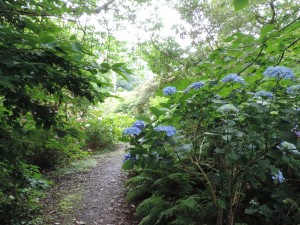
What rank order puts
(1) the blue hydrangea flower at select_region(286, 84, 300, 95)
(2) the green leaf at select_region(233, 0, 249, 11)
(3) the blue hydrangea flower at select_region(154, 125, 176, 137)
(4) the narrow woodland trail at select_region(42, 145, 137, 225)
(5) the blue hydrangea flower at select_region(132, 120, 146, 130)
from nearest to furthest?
(2) the green leaf at select_region(233, 0, 249, 11)
(1) the blue hydrangea flower at select_region(286, 84, 300, 95)
(3) the blue hydrangea flower at select_region(154, 125, 176, 137)
(5) the blue hydrangea flower at select_region(132, 120, 146, 130)
(4) the narrow woodland trail at select_region(42, 145, 137, 225)

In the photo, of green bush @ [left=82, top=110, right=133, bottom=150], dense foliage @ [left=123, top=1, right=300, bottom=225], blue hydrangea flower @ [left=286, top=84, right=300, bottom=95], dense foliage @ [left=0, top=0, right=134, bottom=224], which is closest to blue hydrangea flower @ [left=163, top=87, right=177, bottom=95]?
dense foliage @ [left=123, top=1, right=300, bottom=225]

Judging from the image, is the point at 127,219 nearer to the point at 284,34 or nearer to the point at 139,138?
the point at 139,138

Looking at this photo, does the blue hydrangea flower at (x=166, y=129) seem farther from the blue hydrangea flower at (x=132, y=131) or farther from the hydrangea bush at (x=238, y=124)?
the blue hydrangea flower at (x=132, y=131)

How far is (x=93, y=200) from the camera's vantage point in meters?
4.18

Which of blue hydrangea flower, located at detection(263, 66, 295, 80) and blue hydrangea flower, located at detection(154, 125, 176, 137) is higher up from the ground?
blue hydrangea flower, located at detection(263, 66, 295, 80)

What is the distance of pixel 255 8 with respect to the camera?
5.88 meters

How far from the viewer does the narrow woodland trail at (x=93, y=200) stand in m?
3.51

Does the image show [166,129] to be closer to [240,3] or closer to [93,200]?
[240,3]

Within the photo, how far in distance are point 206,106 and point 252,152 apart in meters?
0.46

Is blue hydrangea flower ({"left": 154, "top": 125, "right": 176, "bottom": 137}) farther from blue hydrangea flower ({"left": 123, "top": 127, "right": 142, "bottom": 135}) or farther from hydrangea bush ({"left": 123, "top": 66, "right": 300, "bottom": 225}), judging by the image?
blue hydrangea flower ({"left": 123, "top": 127, "right": 142, "bottom": 135})

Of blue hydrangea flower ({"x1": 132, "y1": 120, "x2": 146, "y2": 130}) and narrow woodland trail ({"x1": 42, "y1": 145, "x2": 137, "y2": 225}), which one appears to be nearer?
blue hydrangea flower ({"x1": 132, "y1": 120, "x2": 146, "y2": 130})

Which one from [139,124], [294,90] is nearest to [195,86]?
[139,124]

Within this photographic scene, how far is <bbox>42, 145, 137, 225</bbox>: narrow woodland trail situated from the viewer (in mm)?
3508

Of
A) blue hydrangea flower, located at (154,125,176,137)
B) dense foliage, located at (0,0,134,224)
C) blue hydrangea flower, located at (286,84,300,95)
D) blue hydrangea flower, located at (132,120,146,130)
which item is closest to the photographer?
dense foliage, located at (0,0,134,224)
